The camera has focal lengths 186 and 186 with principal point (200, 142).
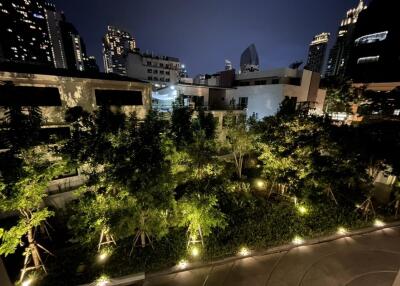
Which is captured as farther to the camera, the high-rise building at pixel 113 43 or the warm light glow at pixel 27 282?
the high-rise building at pixel 113 43

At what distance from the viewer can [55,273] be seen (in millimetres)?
8602

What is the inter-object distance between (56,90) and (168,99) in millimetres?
11898

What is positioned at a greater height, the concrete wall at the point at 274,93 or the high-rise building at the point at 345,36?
the high-rise building at the point at 345,36

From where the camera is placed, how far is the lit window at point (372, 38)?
3243cm

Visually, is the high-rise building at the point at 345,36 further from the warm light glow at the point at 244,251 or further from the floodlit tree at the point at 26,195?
the floodlit tree at the point at 26,195

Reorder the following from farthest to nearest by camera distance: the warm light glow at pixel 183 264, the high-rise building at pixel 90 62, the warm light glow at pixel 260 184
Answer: the high-rise building at pixel 90 62 < the warm light glow at pixel 260 184 < the warm light glow at pixel 183 264

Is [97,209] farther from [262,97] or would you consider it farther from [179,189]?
[262,97]

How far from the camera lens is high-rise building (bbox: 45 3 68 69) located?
115 metres

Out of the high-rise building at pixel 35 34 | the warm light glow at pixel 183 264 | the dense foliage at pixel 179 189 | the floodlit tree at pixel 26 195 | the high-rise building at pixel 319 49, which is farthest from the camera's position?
the high-rise building at pixel 319 49

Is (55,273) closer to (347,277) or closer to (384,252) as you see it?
(347,277)

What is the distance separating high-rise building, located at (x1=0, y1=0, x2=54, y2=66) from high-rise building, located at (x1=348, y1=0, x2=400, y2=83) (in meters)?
115

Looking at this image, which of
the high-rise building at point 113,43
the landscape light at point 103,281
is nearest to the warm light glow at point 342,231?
the landscape light at point 103,281

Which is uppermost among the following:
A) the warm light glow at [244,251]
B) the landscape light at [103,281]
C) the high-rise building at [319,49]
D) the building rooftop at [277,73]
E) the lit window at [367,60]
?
the high-rise building at [319,49]

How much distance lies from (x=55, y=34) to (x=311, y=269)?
162985 mm
